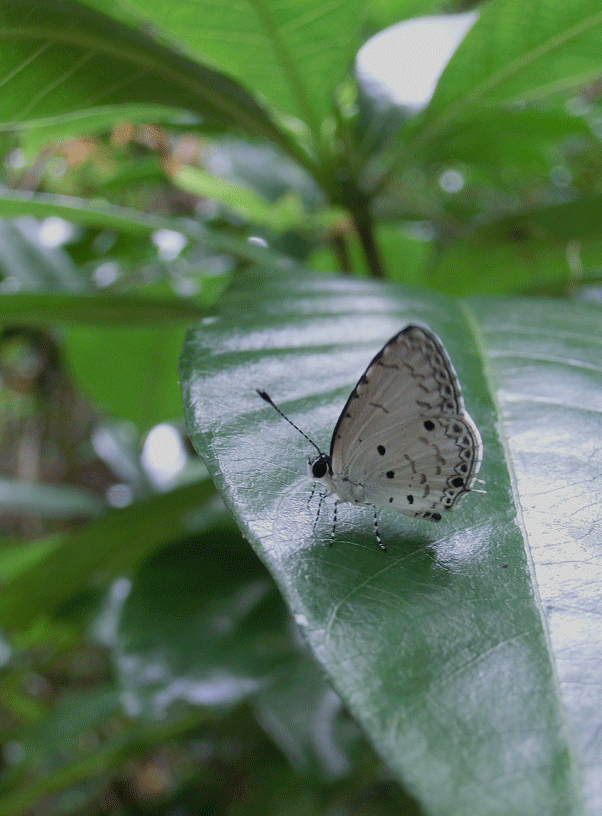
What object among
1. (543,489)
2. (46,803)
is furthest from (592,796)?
(46,803)

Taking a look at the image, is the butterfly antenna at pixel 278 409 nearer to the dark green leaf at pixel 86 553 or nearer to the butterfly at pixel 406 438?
the butterfly at pixel 406 438

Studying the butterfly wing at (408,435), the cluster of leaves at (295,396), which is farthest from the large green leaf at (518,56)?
the butterfly wing at (408,435)

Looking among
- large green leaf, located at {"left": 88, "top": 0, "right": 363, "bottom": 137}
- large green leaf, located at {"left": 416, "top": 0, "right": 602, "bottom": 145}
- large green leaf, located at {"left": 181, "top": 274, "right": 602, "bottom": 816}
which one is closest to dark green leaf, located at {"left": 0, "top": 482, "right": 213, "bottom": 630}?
large green leaf, located at {"left": 181, "top": 274, "right": 602, "bottom": 816}

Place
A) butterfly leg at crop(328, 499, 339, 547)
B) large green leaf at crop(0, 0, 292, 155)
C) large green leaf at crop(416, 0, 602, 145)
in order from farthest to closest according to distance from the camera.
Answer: large green leaf at crop(416, 0, 602, 145), large green leaf at crop(0, 0, 292, 155), butterfly leg at crop(328, 499, 339, 547)

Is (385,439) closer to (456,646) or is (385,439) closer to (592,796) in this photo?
(456,646)

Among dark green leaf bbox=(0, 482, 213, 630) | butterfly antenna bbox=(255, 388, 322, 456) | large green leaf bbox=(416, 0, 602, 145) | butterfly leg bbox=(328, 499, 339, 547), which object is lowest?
dark green leaf bbox=(0, 482, 213, 630)

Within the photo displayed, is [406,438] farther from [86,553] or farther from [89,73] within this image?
[86,553]

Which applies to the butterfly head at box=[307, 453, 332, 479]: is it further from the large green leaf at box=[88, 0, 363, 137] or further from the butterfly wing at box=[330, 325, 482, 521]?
the large green leaf at box=[88, 0, 363, 137]

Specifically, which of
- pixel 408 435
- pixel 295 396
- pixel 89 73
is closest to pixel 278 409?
pixel 295 396
